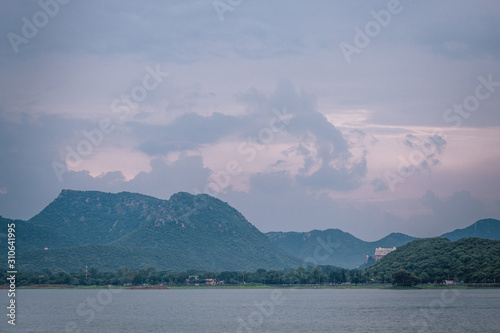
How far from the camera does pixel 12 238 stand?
68875 mm

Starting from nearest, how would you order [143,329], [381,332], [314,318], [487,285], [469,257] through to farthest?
[381,332]
[143,329]
[314,318]
[487,285]
[469,257]

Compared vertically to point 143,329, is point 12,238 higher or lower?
higher

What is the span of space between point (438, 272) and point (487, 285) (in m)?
15.8

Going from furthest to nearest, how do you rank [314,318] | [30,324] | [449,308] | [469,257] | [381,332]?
[469,257] → [449,308] → [314,318] → [30,324] → [381,332]

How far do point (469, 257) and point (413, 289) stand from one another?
21.3m

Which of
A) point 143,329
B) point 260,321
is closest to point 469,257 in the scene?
point 260,321

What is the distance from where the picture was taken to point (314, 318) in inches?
3467

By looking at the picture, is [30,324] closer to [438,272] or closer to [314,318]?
[314,318]

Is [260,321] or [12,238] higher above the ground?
[12,238]

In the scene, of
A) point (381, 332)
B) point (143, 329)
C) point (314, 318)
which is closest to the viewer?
point (381, 332)

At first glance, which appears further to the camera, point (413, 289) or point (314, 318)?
point (413, 289)

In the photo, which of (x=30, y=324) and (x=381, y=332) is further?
(x=30, y=324)

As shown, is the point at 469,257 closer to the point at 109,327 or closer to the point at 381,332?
the point at 381,332

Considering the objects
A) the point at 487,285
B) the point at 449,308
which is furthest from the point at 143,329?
the point at 487,285
